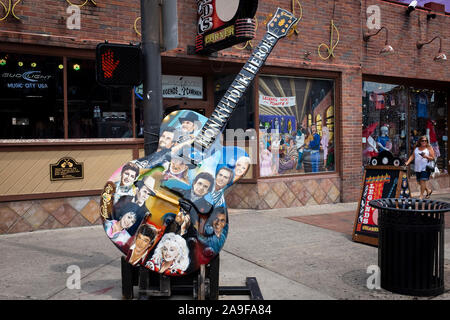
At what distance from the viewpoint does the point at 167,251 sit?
3592 mm

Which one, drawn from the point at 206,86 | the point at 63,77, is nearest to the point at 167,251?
the point at 63,77

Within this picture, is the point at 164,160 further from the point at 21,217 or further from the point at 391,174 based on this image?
the point at 21,217

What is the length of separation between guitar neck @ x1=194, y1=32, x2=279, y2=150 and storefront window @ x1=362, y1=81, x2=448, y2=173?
756 cm

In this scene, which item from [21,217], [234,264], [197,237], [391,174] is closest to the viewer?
[197,237]

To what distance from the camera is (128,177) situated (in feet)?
12.1

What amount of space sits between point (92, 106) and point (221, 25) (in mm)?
2750

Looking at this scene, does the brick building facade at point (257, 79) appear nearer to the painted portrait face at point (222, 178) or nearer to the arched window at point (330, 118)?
the arched window at point (330, 118)

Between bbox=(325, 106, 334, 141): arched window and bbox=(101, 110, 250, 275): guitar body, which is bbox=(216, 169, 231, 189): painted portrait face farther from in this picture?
bbox=(325, 106, 334, 141): arched window

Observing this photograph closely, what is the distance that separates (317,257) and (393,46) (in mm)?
7563

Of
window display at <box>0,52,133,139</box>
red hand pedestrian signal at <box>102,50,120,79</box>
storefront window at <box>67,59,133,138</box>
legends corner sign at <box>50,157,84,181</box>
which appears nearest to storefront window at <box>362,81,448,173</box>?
storefront window at <box>67,59,133,138</box>

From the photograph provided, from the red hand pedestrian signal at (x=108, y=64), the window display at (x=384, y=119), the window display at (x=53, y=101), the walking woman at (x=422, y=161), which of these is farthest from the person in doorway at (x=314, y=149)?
the red hand pedestrian signal at (x=108, y=64)

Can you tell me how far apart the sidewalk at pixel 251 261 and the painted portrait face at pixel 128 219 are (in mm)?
899

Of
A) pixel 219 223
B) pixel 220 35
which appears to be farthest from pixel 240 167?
pixel 220 35

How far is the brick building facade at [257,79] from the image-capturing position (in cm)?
699
